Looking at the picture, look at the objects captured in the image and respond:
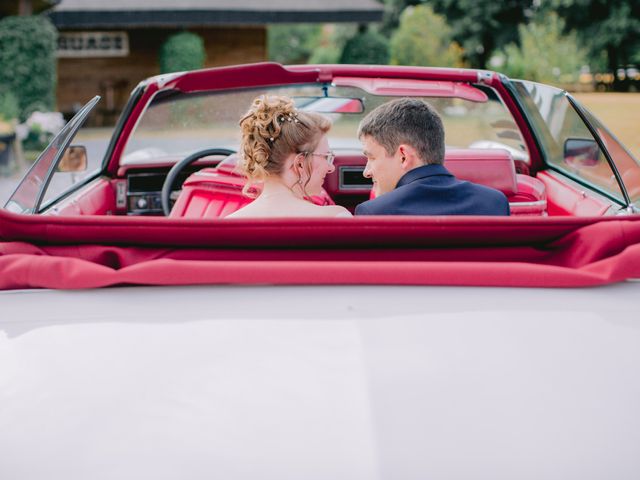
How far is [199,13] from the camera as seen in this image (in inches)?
1002

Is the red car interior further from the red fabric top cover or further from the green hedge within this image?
the green hedge

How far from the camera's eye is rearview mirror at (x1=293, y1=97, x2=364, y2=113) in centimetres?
338

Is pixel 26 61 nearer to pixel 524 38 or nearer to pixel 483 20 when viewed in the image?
pixel 524 38

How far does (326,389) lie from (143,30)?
27620 mm

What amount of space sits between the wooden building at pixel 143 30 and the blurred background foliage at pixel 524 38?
584 cm

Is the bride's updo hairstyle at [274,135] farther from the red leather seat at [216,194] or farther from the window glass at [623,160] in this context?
the window glass at [623,160]

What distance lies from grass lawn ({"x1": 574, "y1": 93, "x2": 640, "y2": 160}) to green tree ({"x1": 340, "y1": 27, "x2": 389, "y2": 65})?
656 cm

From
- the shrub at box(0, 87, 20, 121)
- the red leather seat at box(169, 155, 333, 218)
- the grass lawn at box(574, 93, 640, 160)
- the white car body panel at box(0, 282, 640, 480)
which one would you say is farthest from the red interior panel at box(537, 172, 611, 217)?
the shrub at box(0, 87, 20, 121)

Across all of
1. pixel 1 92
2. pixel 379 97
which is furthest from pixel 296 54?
pixel 379 97

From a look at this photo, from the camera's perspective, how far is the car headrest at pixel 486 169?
11.5 feet

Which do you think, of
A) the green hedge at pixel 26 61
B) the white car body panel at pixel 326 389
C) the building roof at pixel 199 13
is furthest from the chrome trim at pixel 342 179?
the building roof at pixel 199 13

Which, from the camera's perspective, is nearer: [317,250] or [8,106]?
[317,250]

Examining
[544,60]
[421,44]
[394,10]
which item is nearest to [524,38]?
[544,60]

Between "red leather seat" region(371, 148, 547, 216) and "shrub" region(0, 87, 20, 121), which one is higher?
"red leather seat" region(371, 148, 547, 216)
